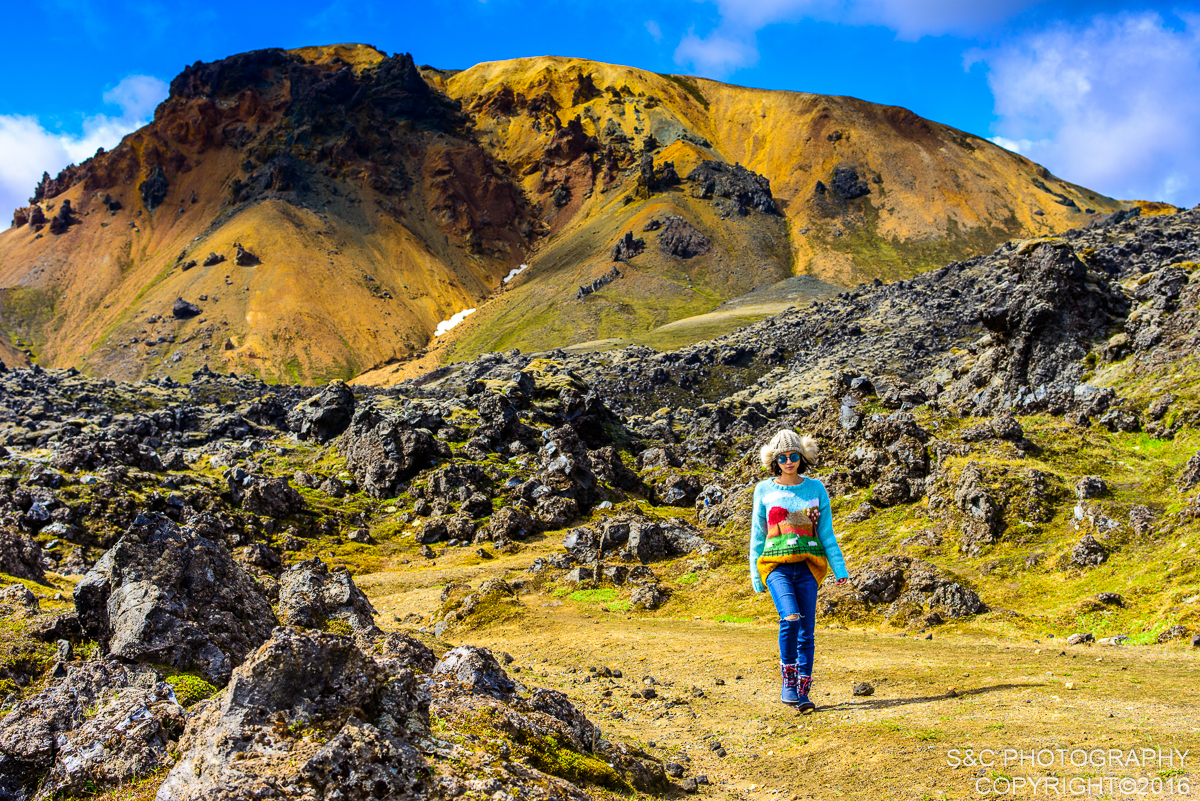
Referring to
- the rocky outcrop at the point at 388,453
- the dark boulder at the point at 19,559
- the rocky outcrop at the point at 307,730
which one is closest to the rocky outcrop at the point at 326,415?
the rocky outcrop at the point at 388,453

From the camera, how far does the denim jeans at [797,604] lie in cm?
965

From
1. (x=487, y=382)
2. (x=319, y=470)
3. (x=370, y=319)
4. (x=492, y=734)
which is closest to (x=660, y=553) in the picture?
(x=492, y=734)

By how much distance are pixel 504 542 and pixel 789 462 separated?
35.0m

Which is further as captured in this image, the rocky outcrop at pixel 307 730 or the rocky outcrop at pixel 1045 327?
the rocky outcrop at pixel 1045 327

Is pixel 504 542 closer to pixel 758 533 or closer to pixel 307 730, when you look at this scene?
pixel 758 533

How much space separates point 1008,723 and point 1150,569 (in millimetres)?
11514

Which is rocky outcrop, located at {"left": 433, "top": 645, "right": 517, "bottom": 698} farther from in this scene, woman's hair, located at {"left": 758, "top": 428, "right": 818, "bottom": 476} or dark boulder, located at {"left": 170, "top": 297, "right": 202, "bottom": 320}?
dark boulder, located at {"left": 170, "top": 297, "right": 202, "bottom": 320}

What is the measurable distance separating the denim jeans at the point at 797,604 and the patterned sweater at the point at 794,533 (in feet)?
0.41

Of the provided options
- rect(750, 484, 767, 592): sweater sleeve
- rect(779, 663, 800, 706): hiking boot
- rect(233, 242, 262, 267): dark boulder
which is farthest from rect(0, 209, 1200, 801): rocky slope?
rect(233, 242, 262, 267): dark boulder

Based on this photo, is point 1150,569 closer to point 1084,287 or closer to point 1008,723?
point 1008,723

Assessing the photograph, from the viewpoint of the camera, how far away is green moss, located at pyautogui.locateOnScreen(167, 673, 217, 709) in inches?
332

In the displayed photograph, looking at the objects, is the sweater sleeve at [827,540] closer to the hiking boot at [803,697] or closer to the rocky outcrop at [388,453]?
the hiking boot at [803,697]

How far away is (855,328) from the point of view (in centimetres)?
9438

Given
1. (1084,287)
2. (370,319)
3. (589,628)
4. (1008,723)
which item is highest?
(370,319)
